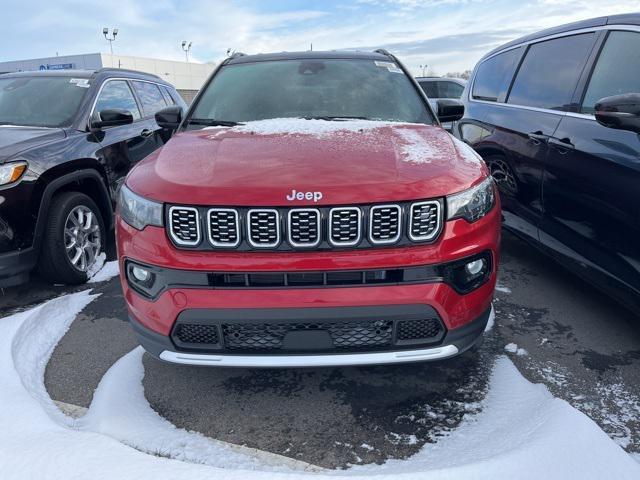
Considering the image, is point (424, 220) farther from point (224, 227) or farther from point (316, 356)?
point (224, 227)

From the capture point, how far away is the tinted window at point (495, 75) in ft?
14.2

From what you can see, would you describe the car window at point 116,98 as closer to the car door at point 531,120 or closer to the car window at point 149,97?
the car window at point 149,97

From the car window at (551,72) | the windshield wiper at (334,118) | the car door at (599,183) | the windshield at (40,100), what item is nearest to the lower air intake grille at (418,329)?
the car door at (599,183)

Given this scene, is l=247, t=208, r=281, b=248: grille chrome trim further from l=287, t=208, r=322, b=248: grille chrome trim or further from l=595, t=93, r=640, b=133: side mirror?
l=595, t=93, r=640, b=133: side mirror

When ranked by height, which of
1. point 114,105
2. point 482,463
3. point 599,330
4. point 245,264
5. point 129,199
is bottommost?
point 599,330

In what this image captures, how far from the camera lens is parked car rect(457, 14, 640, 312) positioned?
8.47ft

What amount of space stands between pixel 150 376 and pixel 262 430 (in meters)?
0.79

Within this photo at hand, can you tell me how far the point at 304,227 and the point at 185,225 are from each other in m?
0.51

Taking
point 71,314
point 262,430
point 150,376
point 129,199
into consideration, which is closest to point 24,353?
point 71,314

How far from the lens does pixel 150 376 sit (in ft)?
8.36

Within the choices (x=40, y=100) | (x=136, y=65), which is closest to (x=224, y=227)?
(x=40, y=100)

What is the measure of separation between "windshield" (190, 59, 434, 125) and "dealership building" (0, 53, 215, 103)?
36975 mm

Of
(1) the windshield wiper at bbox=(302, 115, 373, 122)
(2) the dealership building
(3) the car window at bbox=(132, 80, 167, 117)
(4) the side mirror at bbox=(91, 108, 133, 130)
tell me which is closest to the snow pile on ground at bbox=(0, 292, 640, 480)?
(1) the windshield wiper at bbox=(302, 115, 373, 122)

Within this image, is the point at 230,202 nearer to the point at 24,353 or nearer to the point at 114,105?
the point at 24,353
